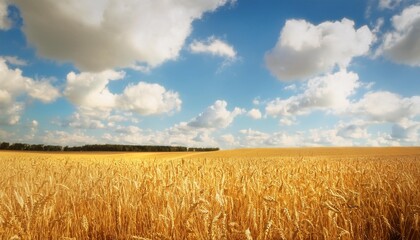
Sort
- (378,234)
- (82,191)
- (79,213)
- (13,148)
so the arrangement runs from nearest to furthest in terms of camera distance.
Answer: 1. (378,234)
2. (79,213)
3. (82,191)
4. (13,148)

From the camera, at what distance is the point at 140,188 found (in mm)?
4773

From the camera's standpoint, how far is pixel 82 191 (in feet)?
16.8

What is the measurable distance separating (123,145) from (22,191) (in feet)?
183

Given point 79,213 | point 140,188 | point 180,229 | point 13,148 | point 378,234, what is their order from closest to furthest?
point 180,229, point 378,234, point 79,213, point 140,188, point 13,148

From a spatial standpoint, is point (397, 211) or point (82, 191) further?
point (82, 191)

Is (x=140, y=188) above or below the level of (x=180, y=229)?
above

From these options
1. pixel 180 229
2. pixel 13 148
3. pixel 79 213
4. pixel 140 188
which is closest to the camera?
pixel 180 229

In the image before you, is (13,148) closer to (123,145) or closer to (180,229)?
(123,145)

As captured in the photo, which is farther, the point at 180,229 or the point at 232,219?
the point at 232,219

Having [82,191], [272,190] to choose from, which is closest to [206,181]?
[272,190]

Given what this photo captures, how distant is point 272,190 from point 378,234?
149 centimetres

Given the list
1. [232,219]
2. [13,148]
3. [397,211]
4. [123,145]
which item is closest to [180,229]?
[232,219]

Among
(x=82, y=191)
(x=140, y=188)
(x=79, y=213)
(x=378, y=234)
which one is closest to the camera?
(x=378, y=234)

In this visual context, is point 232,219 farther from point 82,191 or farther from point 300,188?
point 82,191
